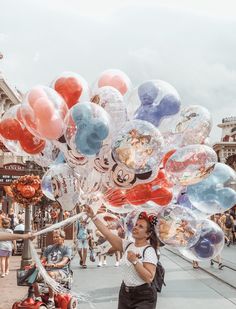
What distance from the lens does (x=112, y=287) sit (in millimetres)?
10555

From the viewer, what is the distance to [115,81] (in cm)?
605

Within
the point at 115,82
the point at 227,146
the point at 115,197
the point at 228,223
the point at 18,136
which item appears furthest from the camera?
the point at 227,146

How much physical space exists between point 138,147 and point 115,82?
4.67 feet

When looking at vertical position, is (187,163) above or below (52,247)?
above

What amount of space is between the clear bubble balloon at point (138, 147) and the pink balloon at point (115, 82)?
1201 mm

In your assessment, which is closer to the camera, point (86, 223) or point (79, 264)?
point (86, 223)

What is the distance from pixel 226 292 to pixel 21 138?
5925 mm

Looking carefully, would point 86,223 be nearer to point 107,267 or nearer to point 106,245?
point 106,245

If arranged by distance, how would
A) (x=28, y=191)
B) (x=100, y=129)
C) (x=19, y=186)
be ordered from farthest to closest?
(x=19, y=186), (x=28, y=191), (x=100, y=129)

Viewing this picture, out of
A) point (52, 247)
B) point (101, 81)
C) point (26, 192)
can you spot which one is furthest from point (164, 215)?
point (26, 192)

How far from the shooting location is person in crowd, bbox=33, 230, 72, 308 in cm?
766

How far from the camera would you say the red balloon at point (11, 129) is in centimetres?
594

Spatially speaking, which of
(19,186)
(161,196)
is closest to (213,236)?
(161,196)

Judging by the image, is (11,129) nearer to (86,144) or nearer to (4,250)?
(86,144)
